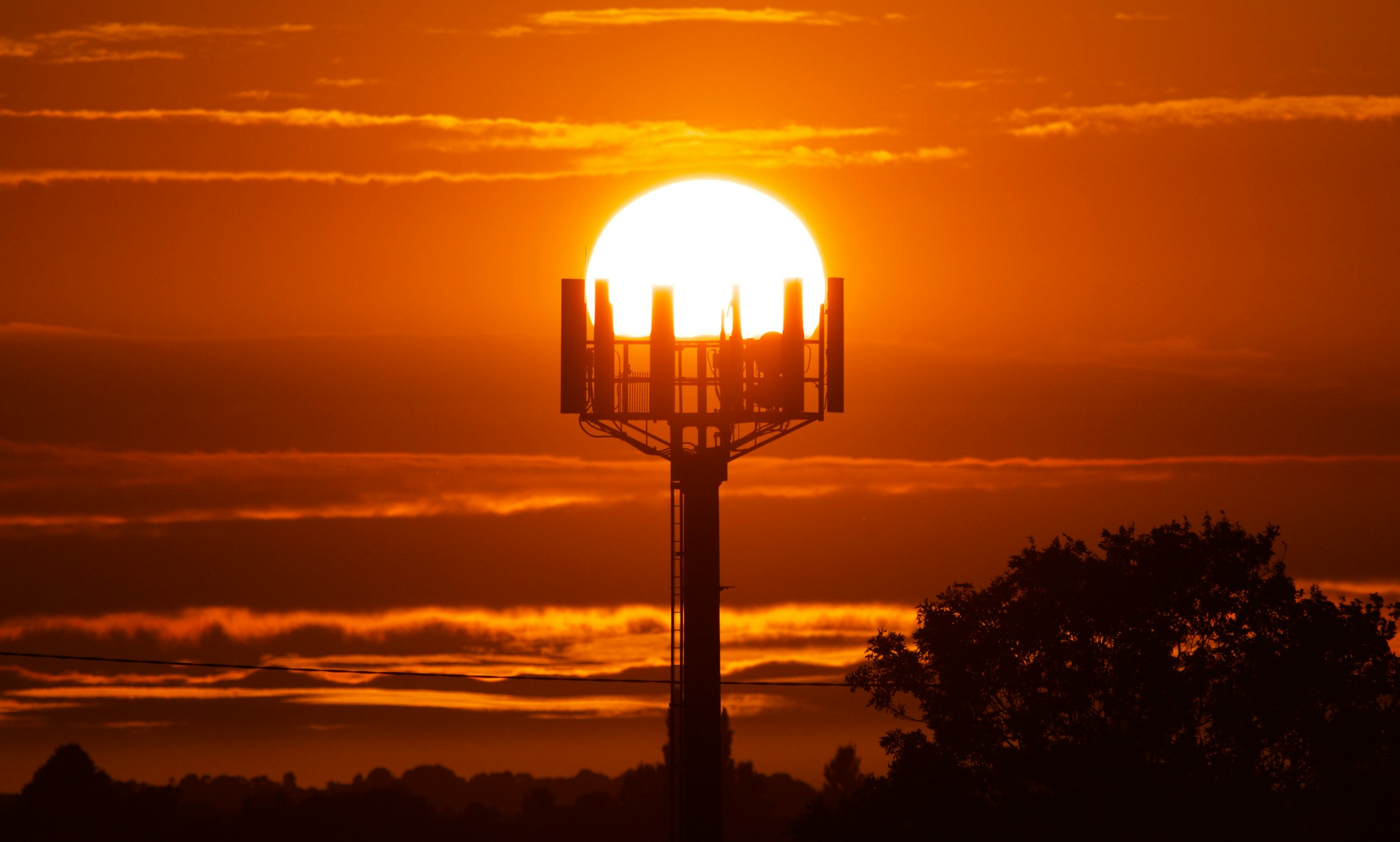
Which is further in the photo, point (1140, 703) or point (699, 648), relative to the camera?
point (699, 648)

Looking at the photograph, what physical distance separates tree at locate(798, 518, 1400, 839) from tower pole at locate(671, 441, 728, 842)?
3.95 meters

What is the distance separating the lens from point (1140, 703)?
34.6 meters

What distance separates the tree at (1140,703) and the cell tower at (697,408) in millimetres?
4452

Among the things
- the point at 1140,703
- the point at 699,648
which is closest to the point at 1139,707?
the point at 1140,703

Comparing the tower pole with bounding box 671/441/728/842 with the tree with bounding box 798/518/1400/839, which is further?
the tower pole with bounding box 671/441/728/842

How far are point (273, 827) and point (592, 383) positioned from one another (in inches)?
4196

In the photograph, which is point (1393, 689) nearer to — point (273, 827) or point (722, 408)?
point (722, 408)

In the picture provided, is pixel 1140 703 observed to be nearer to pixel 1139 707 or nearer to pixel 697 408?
pixel 1139 707

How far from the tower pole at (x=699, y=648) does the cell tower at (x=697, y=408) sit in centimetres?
3

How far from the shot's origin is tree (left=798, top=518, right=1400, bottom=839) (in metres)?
33.3

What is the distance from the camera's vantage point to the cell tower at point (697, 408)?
38969 millimetres

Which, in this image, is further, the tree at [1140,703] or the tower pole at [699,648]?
the tower pole at [699,648]

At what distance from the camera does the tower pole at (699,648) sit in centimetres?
3981

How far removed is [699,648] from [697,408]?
581 centimetres
